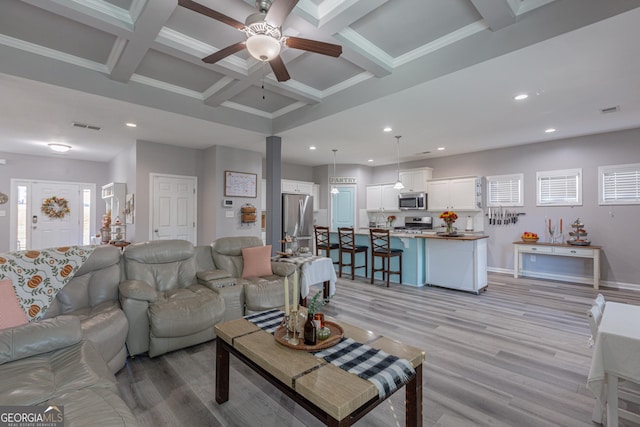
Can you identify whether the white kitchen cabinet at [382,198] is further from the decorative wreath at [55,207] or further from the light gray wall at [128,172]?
the decorative wreath at [55,207]

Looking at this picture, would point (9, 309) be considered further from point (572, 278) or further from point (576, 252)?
point (572, 278)

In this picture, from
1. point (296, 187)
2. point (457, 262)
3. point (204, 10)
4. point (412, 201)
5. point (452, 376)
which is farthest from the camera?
point (296, 187)

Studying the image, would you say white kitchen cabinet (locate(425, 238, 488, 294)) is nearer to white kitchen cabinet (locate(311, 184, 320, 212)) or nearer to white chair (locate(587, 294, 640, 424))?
white chair (locate(587, 294, 640, 424))

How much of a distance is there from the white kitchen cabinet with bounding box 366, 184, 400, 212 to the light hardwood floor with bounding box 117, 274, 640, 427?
3.97 meters

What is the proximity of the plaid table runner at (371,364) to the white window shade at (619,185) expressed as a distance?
5820mm

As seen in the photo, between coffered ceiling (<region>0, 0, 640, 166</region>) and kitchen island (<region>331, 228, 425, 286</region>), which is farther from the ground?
coffered ceiling (<region>0, 0, 640, 166</region>)

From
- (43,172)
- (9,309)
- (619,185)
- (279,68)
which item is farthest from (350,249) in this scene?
(43,172)

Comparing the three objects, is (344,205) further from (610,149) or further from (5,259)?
(5,259)

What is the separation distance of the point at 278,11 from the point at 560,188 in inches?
239

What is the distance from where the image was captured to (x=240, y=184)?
19.7 feet

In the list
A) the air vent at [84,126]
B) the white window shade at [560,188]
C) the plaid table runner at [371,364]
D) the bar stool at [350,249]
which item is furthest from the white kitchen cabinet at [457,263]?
the air vent at [84,126]

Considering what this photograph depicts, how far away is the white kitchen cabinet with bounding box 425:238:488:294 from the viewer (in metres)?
4.58

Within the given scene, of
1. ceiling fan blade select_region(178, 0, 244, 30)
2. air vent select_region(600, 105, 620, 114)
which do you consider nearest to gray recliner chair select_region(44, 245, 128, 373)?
ceiling fan blade select_region(178, 0, 244, 30)

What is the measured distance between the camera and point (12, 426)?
3.62 ft
